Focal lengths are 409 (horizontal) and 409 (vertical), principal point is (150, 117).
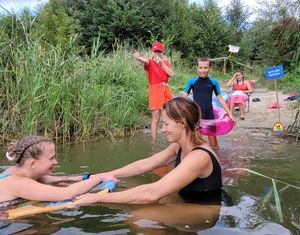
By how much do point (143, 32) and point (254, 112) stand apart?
15541 mm

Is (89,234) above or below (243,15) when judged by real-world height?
below

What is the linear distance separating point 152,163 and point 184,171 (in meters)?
0.94

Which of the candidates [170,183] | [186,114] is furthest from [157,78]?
[170,183]

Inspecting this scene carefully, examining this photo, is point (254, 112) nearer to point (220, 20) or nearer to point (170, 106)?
point (170, 106)

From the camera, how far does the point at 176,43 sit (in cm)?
2547

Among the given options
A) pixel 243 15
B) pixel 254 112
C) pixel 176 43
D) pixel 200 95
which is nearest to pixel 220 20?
pixel 176 43

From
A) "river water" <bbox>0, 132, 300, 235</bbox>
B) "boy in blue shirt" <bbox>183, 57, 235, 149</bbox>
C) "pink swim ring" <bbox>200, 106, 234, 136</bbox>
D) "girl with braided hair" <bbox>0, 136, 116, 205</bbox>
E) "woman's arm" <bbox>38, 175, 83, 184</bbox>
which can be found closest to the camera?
"river water" <bbox>0, 132, 300, 235</bbox>

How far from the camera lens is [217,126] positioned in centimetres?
648

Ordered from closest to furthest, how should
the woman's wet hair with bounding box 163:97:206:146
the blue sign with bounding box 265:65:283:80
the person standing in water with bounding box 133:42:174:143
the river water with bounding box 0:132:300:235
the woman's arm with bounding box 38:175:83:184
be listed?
the river water with bounding box 0:132:300:235 < the woman's wet hair with bounding box 163:97:206:146 < the woman's arm with bounding box 38:175:83:184 < the person standing in water with bounding box 133:42:174:143 < the blue sign with bounding box 265:65:283:80

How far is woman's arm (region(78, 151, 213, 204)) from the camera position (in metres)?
3.04

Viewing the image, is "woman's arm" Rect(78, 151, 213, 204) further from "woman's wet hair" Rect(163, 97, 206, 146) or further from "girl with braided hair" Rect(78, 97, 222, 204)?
"woman's wet hair" Rect(163, 97, 206, 146)

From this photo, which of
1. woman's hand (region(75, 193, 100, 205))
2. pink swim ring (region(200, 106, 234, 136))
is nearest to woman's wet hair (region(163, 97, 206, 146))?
woman's hand (region(75, 193, 100, 205))

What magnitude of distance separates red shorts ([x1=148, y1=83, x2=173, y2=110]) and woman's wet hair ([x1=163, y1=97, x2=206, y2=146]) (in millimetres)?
3997

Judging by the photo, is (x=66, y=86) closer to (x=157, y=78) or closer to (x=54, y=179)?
(x=157, y=78)
